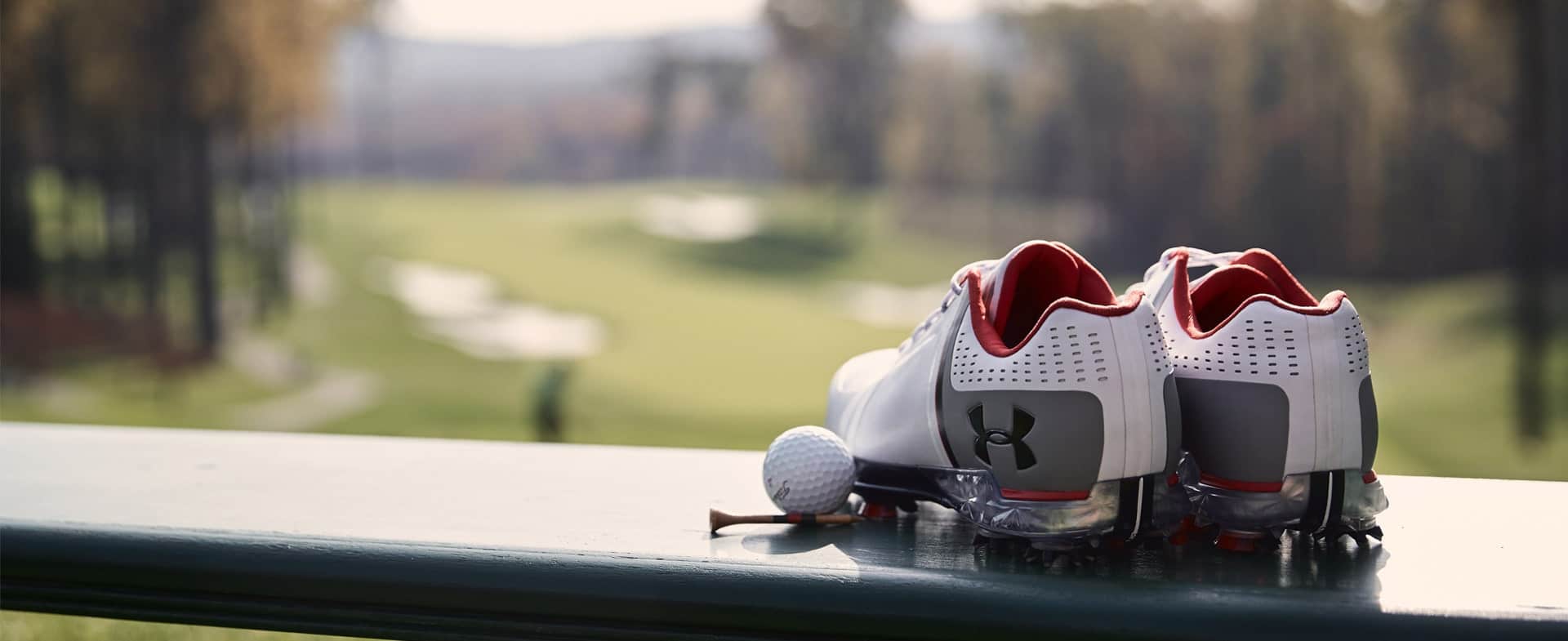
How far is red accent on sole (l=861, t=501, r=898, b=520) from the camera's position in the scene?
0.96 meters

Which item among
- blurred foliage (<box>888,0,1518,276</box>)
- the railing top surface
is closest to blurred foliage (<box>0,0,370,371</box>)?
blurred foliage (<box>888,0,1518,276</box>)

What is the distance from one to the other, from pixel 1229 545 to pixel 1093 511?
0.13 meters

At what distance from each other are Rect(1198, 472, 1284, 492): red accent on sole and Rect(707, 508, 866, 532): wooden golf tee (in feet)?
0.90

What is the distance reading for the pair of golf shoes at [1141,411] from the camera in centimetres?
76

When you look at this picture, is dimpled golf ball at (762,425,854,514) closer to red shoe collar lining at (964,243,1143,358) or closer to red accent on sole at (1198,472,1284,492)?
red shoe collar lining at (964,243,1143,358)

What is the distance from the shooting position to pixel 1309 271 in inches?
293

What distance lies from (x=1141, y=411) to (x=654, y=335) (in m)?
7.63

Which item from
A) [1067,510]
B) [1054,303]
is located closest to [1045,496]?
[1067,510]

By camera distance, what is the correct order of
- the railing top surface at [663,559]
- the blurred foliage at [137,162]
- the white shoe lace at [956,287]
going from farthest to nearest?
the blurred foliage at [137,162] → the white shoe lace at [956,287] → the railing top surface at [663,559]

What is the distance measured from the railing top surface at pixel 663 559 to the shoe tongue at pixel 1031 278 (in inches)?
7.0

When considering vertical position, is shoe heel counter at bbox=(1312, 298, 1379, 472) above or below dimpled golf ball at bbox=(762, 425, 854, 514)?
above

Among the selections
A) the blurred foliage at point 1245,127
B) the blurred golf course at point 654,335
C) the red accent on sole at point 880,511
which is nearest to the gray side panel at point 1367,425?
the red accent on sole at point 880,511

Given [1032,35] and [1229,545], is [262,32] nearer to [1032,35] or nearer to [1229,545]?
[1032,35]

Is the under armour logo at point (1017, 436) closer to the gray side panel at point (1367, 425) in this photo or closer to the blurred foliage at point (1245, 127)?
the gray side panel at point (1367, 425)
